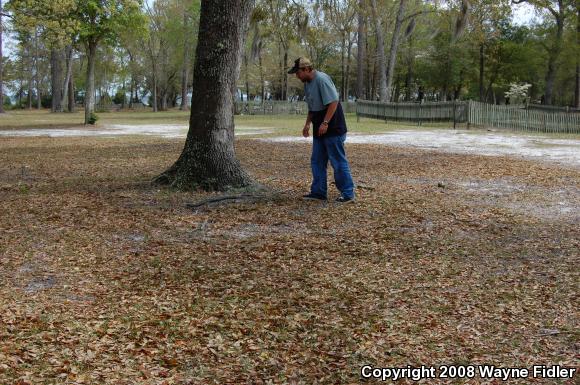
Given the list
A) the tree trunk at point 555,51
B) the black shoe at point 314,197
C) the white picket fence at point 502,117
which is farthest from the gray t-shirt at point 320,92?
the tree trunk at point 555,51

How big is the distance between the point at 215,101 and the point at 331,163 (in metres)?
1.65

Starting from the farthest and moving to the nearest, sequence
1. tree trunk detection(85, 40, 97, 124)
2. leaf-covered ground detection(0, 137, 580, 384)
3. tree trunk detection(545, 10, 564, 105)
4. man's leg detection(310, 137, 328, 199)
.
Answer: tree trunk detection(545, 10, 564, 105) < tree trunk detection(85, 40, 97, 124) < man's leg detection(310, 137, 328, 199) < leaf-covered ground detection(0, 137, 580, 384)

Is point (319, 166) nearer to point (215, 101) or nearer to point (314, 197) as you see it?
point (314, 197)

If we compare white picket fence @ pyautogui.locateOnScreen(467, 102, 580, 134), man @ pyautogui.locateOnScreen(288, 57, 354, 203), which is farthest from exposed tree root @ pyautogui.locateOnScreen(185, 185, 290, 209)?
white picket fence @ pyautogui.locateOnScreen(467, 102, 580, 134)

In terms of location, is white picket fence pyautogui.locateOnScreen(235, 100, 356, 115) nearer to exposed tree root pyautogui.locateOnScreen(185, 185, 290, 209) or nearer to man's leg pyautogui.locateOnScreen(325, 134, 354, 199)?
exposed tree root pyautogui.locateOnScreen(185, 185, 290, 209)

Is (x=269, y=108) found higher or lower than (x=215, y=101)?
higher

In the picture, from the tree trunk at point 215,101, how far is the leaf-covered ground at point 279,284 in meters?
0.39

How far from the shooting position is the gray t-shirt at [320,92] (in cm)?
714

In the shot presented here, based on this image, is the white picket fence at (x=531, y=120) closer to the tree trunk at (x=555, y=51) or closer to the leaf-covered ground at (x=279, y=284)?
the leaf-covered ground at (x=279, y=284)

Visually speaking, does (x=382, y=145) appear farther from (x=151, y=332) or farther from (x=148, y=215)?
(x=151, y=332)

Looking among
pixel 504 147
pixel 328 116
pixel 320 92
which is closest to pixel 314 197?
pixel 328 116

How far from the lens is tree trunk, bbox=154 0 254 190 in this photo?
25.1ft

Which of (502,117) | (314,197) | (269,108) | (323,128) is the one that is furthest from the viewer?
(269,108)

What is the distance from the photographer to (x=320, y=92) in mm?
7176
